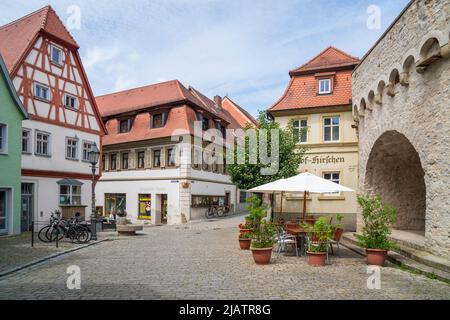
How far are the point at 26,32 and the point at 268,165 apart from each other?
15.2 m

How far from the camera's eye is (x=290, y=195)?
2077 centimetres

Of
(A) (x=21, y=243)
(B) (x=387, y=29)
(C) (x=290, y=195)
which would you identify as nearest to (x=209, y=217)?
(C) (x=290, y=195)

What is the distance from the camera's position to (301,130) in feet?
68.0

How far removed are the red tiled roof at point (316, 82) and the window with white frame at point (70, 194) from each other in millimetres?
12368

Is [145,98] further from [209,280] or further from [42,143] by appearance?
[209,280]

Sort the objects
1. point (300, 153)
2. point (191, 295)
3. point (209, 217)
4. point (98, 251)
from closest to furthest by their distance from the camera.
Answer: point (191, 295)
point (98, 251)
point (300, 153)
point (209, 217)

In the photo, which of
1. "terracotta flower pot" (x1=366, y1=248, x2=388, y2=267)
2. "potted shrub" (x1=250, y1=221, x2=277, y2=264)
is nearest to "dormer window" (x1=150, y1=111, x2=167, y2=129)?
"potted shrub" (x1=250, y1=221, x2=277, y2=264)

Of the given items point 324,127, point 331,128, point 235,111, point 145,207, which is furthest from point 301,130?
point 235,111

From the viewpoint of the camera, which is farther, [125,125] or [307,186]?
[125,125]

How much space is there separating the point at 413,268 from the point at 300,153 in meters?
10.9

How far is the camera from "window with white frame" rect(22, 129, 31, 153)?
19.8 metres

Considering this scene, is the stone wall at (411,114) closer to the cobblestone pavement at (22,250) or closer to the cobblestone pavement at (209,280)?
the cobblestone pavement at (209,280)

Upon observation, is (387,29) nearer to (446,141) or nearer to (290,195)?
(446,141)

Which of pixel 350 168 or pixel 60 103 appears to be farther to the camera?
pixel 60 103
